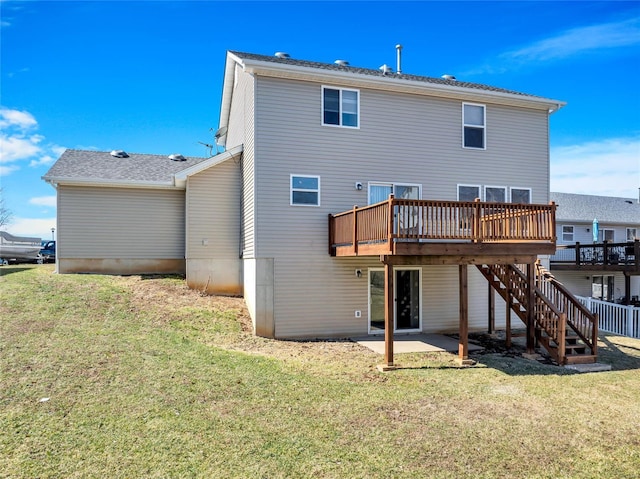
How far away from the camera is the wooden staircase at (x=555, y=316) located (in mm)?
9625

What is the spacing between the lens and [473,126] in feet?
43.4

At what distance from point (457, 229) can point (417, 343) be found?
3.79m

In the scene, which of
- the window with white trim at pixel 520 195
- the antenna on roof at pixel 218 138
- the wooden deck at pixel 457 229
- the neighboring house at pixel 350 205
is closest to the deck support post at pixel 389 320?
the neighboring house at pixel 350 205

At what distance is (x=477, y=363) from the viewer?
9289mm

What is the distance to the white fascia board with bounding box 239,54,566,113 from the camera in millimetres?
11016

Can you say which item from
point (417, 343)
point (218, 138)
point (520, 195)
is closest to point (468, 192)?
point (520, 195)

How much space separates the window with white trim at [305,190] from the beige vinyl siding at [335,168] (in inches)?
6.4

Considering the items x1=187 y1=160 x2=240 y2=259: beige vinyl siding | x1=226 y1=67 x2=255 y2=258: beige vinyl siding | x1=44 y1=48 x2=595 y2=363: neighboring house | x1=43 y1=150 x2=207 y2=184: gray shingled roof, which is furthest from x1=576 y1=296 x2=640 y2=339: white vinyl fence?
x1=43 y1=150 x2=207 y2=184: gray shingled roof

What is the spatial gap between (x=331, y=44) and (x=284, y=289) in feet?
35.8

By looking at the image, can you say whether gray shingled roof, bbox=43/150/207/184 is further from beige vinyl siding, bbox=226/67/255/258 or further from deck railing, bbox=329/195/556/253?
deck railing, bbox=329/195/556/253

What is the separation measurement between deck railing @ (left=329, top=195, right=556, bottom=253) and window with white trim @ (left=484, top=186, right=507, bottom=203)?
13.4 feet

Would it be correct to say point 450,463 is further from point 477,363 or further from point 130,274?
point 130,274

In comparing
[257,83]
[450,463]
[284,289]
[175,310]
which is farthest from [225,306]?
[450,463]

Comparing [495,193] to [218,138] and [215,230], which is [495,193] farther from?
[218,138]
